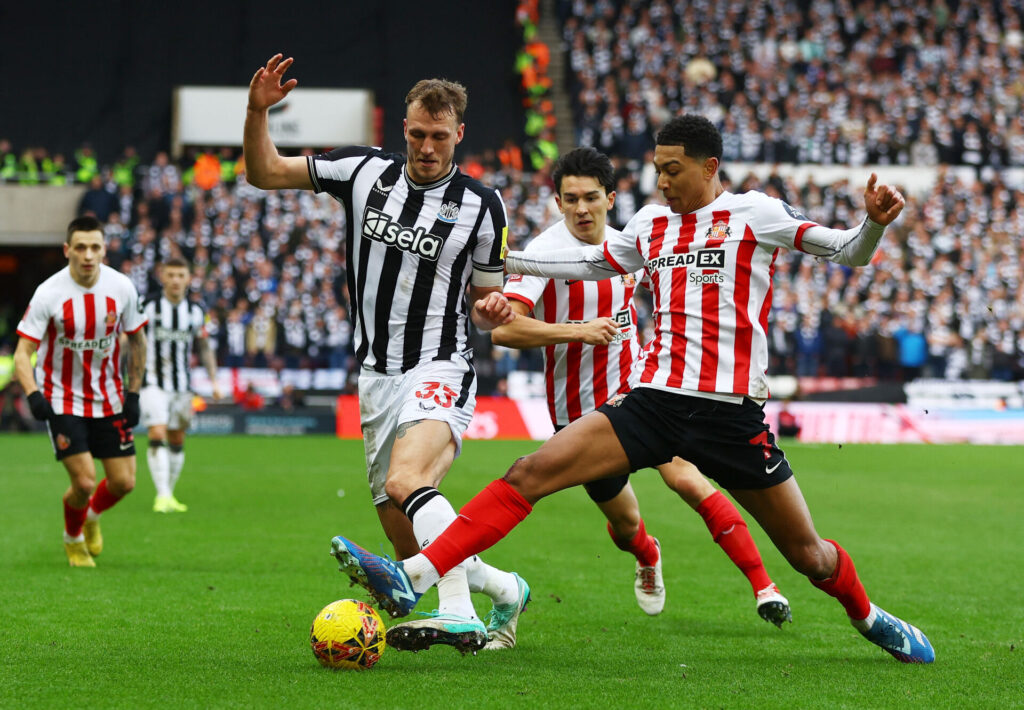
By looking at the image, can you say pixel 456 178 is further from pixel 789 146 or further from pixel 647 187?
pixel 789 146

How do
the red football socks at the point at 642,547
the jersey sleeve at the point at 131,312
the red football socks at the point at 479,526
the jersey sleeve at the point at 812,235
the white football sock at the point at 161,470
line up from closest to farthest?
the red football socks at the point at 479,526 → the jersey sleeve at the point at 812,235 → the red football socks at the point at 642,547 → the jersey sleeve at the point at 131,312 → the white football sock at the point at 161,470

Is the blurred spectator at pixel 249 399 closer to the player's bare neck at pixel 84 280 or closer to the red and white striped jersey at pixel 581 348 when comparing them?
the player's bare neck at pixel 84 280

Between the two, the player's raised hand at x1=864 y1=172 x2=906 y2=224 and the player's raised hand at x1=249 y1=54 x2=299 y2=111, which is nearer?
the player's raised hand at x1=864 y1=172 x2=906 y2=224

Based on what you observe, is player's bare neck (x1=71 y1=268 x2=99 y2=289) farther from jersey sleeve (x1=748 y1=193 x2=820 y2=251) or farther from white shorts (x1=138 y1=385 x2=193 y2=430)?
jersey sleeve (x1=748 y1=193 x2=820 y2=251)

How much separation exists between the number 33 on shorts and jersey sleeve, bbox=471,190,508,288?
0.56 metres

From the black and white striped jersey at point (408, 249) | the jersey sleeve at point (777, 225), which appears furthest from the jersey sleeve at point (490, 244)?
the jersey sleeve at point (777, 225)

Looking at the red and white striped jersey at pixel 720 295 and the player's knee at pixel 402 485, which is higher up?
the red and white striped jersey at pixel 720 295

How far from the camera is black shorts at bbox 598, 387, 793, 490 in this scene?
5277 millimetres

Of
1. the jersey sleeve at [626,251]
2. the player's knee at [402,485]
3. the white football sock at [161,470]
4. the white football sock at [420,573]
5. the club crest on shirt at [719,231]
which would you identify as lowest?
the white football sock at [161,470]

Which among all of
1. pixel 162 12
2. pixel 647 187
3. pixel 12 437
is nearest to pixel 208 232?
pixel 12 437

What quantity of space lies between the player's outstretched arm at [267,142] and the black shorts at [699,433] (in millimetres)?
1807

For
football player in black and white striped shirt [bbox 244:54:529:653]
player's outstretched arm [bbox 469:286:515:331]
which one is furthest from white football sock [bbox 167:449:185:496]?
player's outstretched arm [bbox 469:286:515:331]

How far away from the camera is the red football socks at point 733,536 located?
6.65m

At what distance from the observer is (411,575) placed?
4906 millimetres
